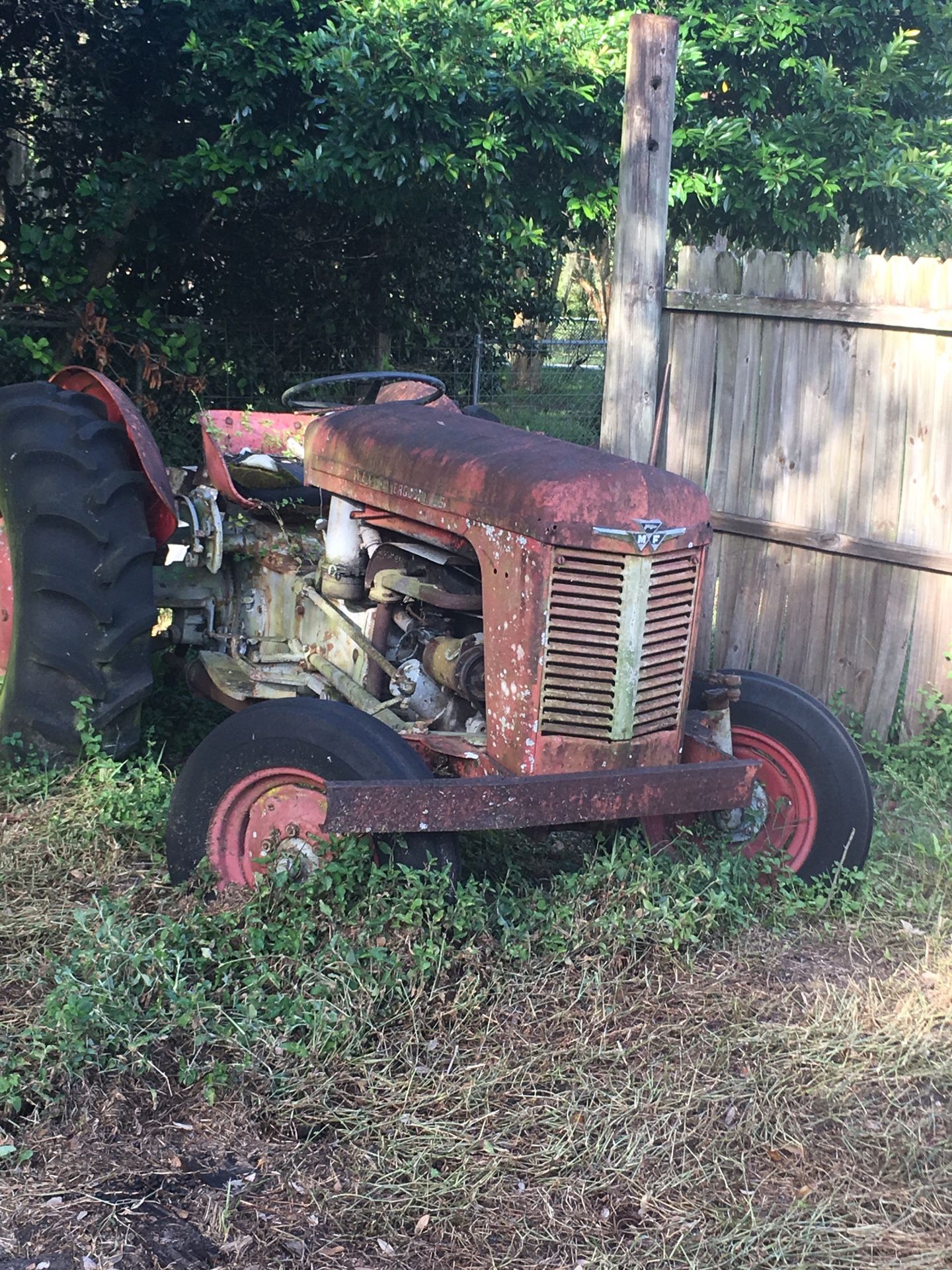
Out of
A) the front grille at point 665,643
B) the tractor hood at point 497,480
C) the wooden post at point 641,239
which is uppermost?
the wooden post at point 641,239

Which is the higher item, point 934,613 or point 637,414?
point 637,414

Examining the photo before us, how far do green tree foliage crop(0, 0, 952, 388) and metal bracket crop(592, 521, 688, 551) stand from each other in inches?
155

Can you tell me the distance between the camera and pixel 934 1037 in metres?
3.04

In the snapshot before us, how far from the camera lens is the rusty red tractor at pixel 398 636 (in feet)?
10.5

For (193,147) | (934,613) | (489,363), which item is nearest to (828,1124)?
(934,613)

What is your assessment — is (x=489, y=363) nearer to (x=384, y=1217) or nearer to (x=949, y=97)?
(x=949, y=97)

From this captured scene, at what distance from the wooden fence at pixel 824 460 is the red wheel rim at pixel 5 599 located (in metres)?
2.96

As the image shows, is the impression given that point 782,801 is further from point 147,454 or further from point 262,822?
point 147,454

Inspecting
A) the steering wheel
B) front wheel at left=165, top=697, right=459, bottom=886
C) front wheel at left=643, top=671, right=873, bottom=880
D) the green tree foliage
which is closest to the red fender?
the steering wheel

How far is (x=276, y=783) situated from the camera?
11.0 ft

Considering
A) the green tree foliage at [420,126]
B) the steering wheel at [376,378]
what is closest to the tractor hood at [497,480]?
the steering wheel at [376,378]

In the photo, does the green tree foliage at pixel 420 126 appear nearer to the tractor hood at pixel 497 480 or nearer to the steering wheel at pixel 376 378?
the steering wheel at pixel 376 378

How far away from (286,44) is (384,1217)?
6184 mm

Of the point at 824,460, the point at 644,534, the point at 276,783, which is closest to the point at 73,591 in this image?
the point at 276,783
